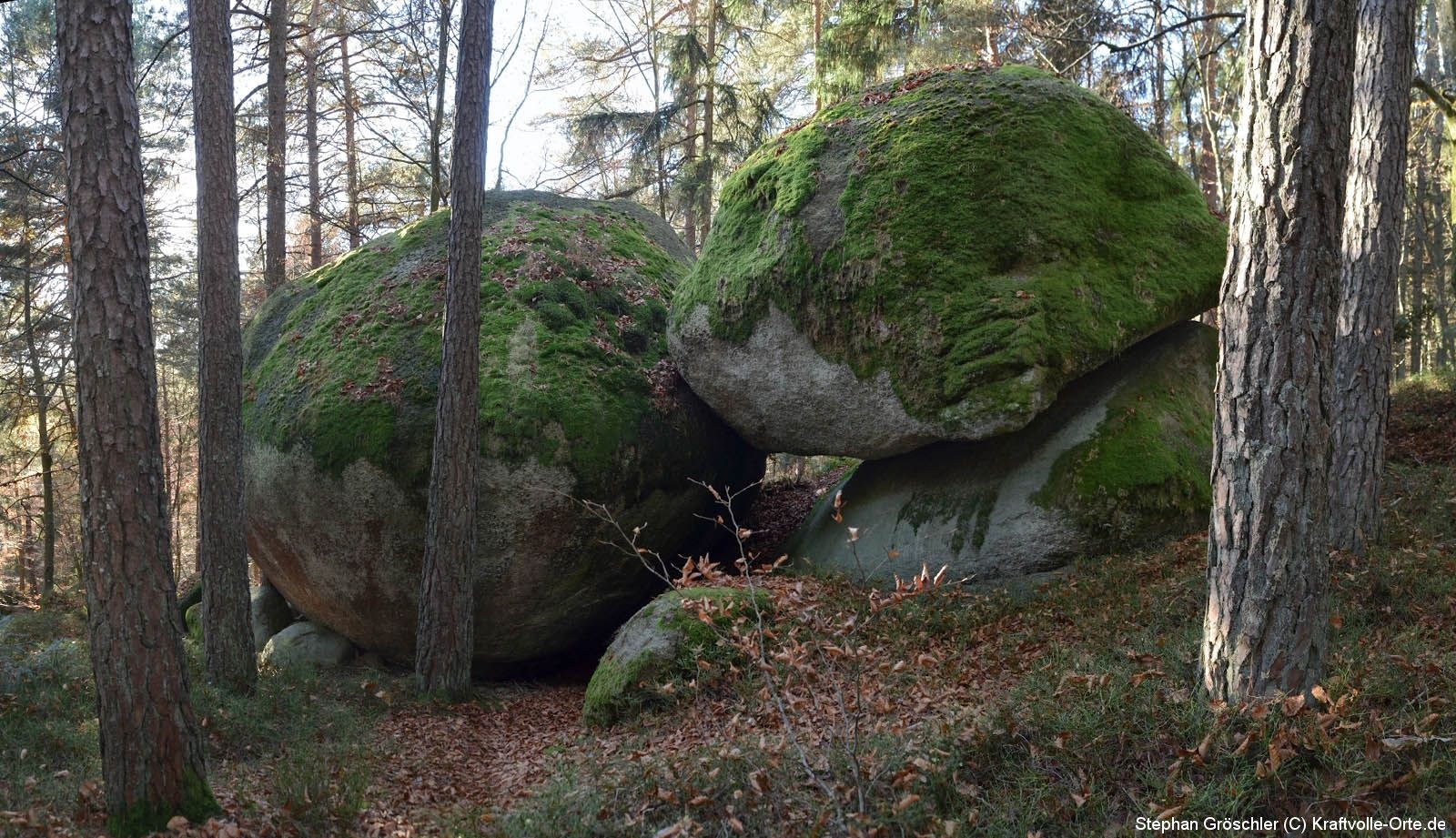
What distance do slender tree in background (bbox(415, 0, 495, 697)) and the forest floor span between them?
64cm

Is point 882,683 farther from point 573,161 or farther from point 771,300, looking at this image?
point 573,161

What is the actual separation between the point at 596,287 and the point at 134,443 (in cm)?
584

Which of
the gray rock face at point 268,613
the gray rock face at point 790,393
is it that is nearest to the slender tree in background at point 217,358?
the gray rock face at point 268,613

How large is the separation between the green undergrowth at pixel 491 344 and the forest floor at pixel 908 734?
227 cm

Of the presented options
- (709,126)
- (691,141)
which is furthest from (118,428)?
(691,141)

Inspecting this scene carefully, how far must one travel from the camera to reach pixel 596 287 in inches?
389

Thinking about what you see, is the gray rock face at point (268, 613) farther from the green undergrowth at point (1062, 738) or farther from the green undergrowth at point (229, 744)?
the green undergrowth at point (1062, 738)

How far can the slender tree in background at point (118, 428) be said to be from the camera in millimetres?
4391

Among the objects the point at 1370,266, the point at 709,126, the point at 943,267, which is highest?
the point at 709,126

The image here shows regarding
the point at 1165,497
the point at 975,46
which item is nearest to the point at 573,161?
the point at 975,46

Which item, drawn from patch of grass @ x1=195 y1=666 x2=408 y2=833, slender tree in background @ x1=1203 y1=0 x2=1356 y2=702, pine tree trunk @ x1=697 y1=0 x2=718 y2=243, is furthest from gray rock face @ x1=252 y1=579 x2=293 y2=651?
slender tree in background @ x1=1203 y1=0 x2=1356 y2=702

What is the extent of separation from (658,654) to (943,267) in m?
4.08

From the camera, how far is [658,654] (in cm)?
655

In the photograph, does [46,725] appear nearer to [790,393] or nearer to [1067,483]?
[790,393]
